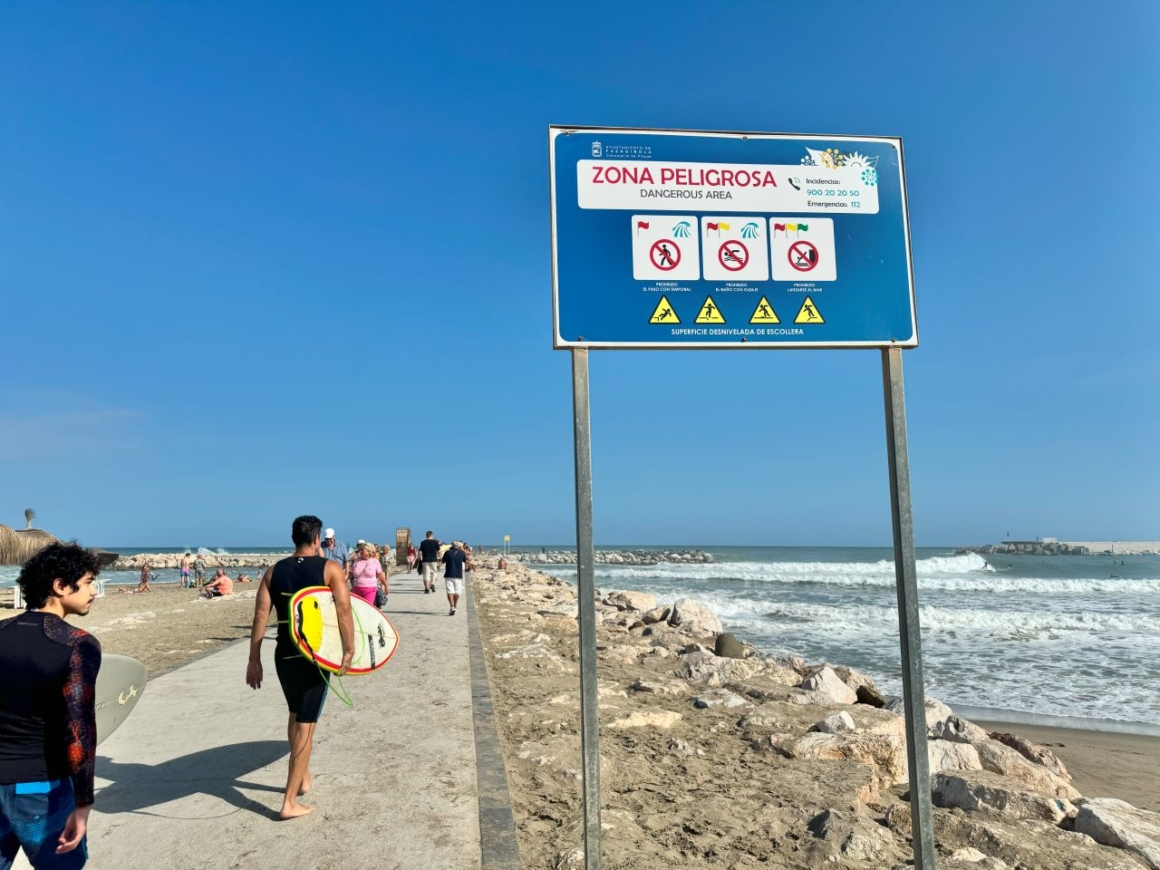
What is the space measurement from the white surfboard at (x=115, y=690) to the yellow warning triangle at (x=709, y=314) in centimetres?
280

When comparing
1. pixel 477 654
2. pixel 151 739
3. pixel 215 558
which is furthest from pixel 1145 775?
pixel 215 558

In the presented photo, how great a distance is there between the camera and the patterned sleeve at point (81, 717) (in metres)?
2.43

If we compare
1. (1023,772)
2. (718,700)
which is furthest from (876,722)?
(718,700)

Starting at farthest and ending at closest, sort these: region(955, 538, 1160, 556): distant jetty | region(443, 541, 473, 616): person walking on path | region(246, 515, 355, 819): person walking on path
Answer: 1. region(955, 538, 1160, 556): distant jetty
2. region(443, 541, 473, 616): person walking on path
3. region(246, 515, 355, 819): person walking on path

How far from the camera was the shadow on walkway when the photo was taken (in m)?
4.48

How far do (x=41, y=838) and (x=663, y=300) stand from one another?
2916 mm

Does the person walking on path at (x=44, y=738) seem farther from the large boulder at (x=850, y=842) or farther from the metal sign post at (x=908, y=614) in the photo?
the large boulder at (x=850, y=842)

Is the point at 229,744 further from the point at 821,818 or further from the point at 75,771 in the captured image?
the point at 821,818

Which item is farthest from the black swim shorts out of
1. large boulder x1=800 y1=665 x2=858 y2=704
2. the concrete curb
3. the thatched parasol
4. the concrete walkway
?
the thatched parasol

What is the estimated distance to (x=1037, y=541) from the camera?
107312 millimetres

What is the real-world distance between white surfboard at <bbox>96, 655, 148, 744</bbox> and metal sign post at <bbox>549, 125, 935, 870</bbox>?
2.02 m

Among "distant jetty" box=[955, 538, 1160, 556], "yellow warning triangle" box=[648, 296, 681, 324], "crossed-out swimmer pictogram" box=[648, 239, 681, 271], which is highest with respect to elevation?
"crossed-out swimmer pictogram" box=[648, 239, 681, 271]

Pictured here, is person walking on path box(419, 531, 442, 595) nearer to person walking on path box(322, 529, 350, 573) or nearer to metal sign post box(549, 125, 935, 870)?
person walking on path box(322, 529, 350, 573)

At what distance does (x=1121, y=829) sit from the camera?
4.50 meters
